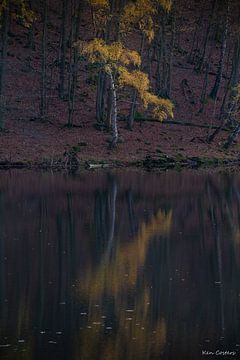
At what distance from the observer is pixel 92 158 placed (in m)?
40.6

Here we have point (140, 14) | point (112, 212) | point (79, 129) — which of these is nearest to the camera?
point (112, 212)

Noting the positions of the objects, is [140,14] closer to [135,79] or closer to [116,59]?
[116,59]

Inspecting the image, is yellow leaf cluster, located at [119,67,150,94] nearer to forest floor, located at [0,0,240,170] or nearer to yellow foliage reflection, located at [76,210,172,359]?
forest floor, located at [0,0,240,170]

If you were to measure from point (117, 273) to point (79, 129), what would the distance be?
2802cm

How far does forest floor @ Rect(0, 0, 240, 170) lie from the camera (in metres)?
40.9

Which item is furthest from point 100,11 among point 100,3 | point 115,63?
point 115,63

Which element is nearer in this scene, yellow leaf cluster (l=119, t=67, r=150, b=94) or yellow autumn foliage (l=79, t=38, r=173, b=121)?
yellow autumn foliage (l=79, t=38, r=173, b=121)

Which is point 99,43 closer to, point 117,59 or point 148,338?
point 117,59

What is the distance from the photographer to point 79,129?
146 feet

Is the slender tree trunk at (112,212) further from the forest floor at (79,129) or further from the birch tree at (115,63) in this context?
the birch tree at (115,63)

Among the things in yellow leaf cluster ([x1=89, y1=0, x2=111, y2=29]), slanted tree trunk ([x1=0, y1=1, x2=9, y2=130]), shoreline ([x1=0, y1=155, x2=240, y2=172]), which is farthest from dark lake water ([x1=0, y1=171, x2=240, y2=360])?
yellow leaf cluster ([x1=89, y1=0, x2=111, y2=29])

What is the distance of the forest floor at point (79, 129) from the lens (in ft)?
134

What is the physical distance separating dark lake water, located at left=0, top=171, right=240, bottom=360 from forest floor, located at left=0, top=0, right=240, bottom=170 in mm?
9984

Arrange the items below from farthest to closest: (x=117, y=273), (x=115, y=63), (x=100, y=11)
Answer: (x=100, y=11)
(x=115, y=63)
(x=117, y=273)
